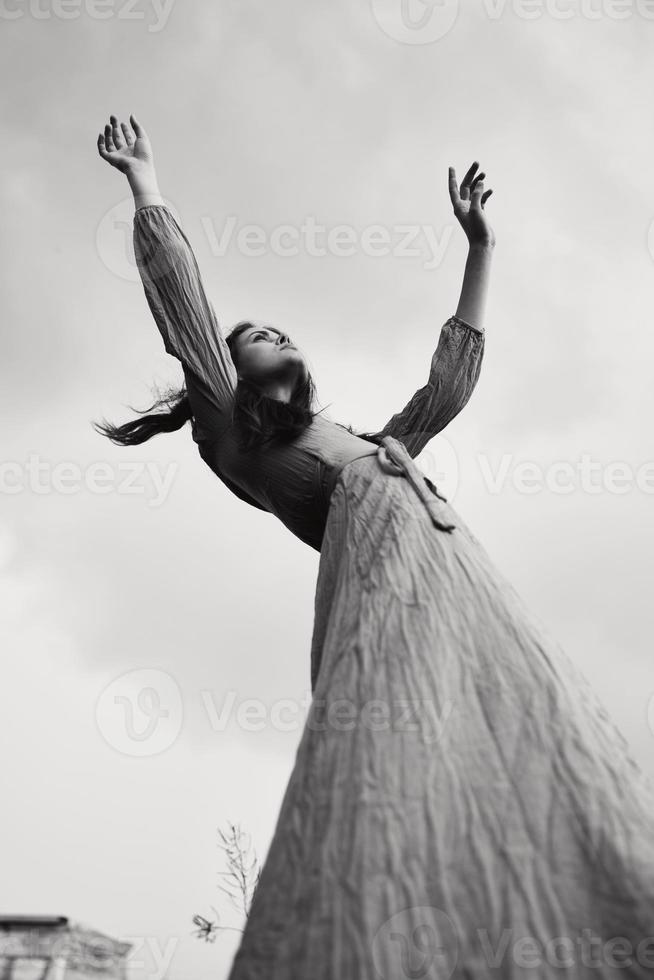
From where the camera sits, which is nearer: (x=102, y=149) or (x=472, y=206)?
(x=102, y=149)

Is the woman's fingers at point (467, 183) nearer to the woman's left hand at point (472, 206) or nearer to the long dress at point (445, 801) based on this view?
the woman's left hand at point (472, 206)

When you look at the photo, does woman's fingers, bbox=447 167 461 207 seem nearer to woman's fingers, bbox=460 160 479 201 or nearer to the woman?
woman's fingers, bbox=460 160 479 201

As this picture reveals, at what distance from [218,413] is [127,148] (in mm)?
1159

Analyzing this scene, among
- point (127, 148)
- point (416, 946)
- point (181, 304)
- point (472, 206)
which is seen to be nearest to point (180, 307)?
point (181, 304)

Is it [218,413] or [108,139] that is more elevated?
[108,139]

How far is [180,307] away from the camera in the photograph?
2822 mm

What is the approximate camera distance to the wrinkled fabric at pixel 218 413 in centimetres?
273

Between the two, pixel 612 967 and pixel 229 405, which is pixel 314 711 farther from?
pixel 229 405

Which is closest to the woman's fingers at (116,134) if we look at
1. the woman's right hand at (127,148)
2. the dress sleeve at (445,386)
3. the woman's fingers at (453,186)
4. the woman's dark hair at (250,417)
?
Answer: the woman's right hand at (127,148)

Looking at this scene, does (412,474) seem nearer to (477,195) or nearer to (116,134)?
(477,195)

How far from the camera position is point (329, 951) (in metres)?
1.43

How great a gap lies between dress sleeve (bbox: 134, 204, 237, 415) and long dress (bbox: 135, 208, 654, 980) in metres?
0.82

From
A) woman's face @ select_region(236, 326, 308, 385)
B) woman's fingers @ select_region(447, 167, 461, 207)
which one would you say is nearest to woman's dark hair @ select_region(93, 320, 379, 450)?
woman's face @ select_region(236, 326, 308, 385)

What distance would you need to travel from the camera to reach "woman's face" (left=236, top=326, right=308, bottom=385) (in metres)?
2.91
